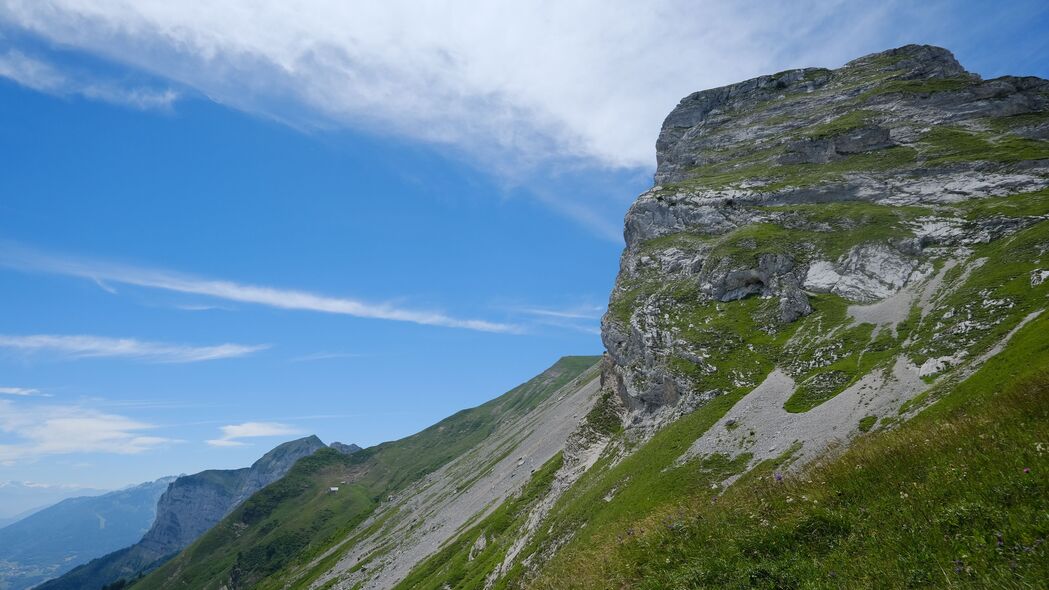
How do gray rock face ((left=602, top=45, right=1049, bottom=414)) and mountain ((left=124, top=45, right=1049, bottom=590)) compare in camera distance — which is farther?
gray rock face ((left=602, top=45, right=1049, bottom=414))

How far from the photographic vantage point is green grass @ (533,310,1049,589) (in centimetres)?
877

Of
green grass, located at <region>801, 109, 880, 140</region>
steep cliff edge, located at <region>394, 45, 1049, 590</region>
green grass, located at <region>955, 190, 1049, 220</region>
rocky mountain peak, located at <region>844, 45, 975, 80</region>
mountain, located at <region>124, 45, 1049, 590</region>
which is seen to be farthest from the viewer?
rocky mountain peak, located at <region>844, 45, 975, 80</region>

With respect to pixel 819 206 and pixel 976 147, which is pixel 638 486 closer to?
pixel 819 206

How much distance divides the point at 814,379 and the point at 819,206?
5855cm

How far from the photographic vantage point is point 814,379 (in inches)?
2126

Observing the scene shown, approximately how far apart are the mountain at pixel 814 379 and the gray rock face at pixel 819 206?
496mm

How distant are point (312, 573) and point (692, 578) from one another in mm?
196979

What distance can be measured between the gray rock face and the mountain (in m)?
0.50

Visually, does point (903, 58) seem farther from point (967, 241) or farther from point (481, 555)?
point (481, 555)

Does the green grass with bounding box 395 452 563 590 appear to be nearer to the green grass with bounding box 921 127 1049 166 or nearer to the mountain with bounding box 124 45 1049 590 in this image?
the mountain with bounding box 124 45 1049 590

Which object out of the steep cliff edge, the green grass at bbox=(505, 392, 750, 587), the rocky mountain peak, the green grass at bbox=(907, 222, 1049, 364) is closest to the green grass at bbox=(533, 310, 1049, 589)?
the steep cliff edge

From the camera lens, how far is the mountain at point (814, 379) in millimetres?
11242

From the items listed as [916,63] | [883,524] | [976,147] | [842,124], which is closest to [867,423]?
[883,524]

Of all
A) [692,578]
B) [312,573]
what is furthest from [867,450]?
[312,573]
